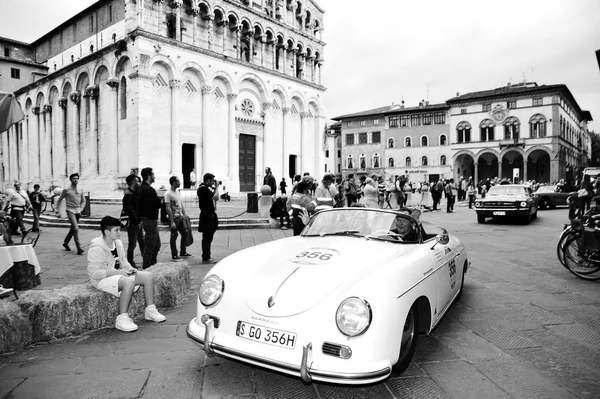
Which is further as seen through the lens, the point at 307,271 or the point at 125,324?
the point at 125,324

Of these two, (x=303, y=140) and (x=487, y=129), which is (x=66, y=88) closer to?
(x=303, y=140)

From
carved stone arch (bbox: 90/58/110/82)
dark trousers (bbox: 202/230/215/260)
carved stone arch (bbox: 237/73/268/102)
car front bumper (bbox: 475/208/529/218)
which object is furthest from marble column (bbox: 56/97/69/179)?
car front bumper (bbox: 475/208/529/218)

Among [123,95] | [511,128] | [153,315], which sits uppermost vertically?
[511,128]

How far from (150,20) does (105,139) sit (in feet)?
27.2

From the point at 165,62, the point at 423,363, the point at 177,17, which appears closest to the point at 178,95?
the point at 165,62

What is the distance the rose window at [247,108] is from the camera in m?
30.5

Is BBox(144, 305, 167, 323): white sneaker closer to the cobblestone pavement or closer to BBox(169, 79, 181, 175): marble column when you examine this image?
the cobblestone pavement

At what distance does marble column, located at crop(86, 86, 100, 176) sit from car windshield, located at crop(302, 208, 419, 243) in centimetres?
2717

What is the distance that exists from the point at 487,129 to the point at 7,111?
194ft

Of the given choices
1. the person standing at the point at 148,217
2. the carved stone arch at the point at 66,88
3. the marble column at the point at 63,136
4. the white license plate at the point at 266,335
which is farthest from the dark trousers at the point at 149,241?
the carved stone arch at the point at 66,88

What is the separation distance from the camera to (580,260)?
22.0 feet

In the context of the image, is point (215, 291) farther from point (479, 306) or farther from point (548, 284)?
point (548, 284)

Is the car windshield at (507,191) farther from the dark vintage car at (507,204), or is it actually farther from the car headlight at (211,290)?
the car headlight at (211,290)

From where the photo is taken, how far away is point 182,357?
3.71 meters
